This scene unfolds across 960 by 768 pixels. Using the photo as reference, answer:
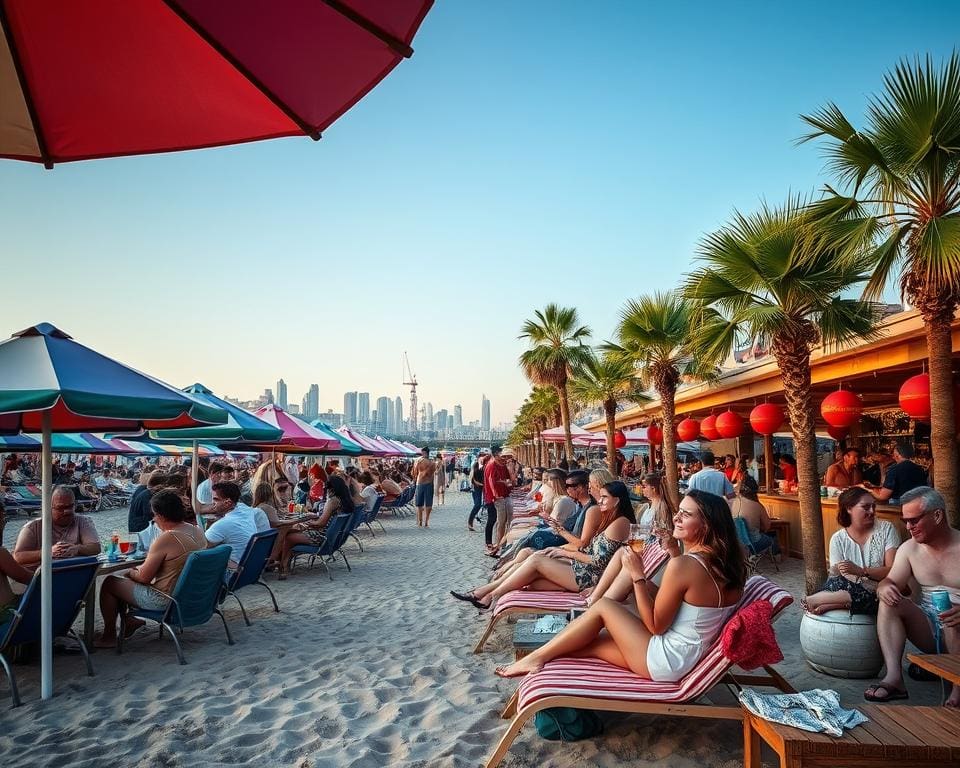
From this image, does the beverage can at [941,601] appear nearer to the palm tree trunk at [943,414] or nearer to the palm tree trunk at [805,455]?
the palm tree trunk at [943,414]

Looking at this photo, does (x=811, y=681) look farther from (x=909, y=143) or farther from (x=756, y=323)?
(x=909, y=143)

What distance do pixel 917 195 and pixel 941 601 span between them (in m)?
3.87

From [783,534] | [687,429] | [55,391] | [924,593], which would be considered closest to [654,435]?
[687,429]

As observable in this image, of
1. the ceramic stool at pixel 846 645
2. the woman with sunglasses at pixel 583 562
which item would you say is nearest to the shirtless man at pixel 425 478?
the woman with sunglasses at pixel 583 562

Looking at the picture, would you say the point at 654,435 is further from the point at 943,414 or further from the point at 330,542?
Result: the point at 943,414

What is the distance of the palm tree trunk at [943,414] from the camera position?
5695 millimetres

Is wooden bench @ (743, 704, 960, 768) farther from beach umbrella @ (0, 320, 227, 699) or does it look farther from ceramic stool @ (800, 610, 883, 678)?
beach umbrella @ (0, 320, 227, 699)

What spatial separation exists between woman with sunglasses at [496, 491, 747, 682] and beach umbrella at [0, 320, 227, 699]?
137 inches

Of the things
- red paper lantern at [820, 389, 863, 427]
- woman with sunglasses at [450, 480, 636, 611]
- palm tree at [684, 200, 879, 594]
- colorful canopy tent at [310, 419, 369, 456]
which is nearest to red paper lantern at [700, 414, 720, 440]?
red paper lantern at [820, 389, 863, 427]

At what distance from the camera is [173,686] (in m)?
4.52

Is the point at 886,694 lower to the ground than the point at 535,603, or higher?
lower

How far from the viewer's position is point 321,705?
414 centimetres

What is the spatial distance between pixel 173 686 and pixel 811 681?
4.35 meters

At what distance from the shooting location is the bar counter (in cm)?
818
